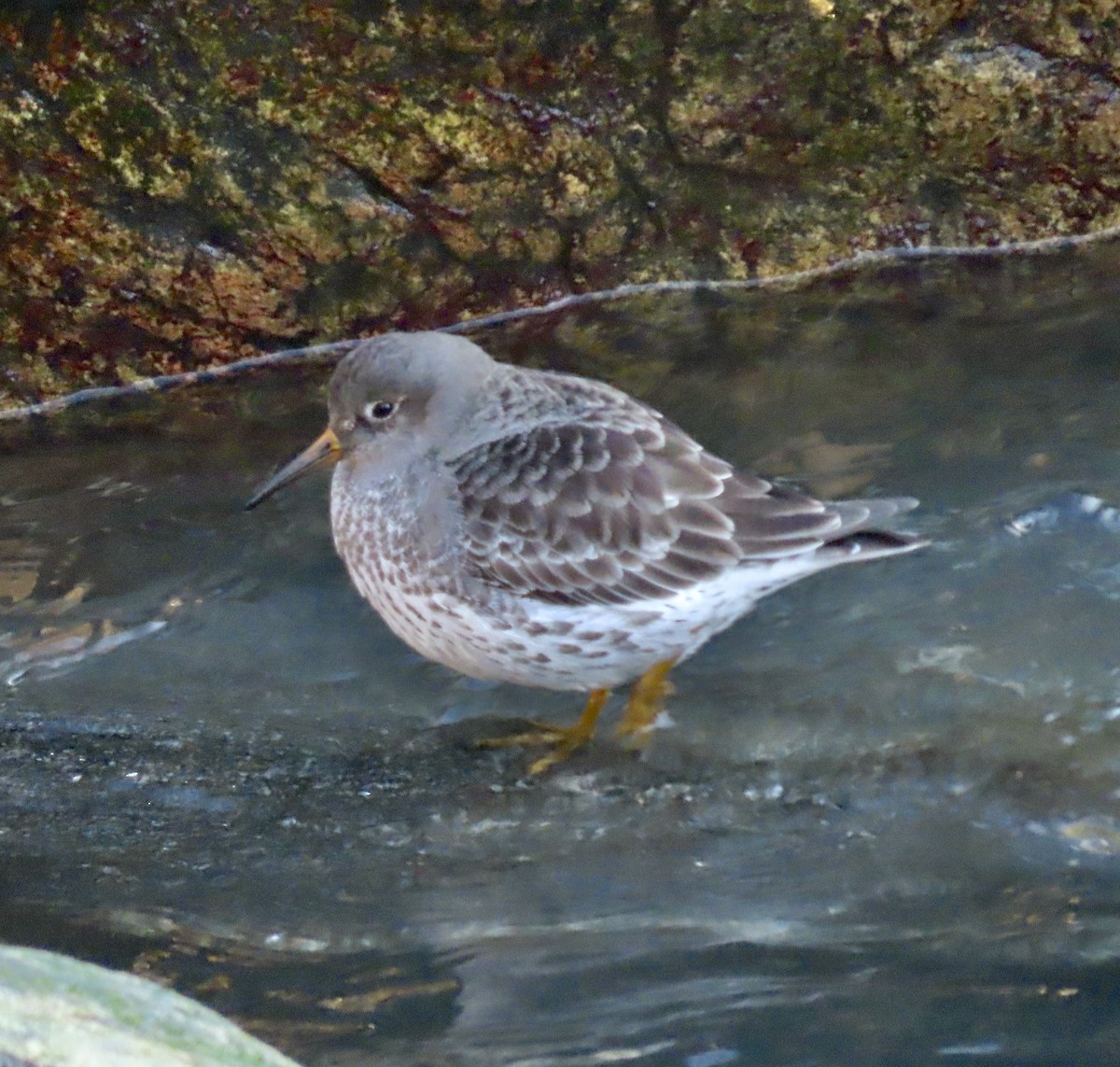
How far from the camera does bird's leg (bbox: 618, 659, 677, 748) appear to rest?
4.28 meters

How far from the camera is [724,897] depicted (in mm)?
3449

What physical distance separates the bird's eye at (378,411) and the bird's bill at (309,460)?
0.16 m

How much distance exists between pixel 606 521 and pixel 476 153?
2232 millimetres

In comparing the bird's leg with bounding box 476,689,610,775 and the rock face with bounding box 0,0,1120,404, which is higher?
the rock face with bounding box 0,0,1120,404

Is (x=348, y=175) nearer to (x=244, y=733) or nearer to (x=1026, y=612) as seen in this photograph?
(x=244, y=733)

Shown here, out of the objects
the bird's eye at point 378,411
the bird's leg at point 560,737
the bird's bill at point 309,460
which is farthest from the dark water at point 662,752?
the bird's eye at point 378,411

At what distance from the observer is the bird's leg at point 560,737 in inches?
167

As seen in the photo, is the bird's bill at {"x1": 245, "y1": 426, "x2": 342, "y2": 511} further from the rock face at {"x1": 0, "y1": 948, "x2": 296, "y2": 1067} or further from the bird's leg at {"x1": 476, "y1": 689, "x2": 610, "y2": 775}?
the rock face at {"x1": 0, "y1": 948, "x2": 296, "y2": 1067}

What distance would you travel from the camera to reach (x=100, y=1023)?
2.40 m

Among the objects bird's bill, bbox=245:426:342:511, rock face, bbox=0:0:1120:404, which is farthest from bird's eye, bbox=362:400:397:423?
rock face, bbox=0:0:1120:404

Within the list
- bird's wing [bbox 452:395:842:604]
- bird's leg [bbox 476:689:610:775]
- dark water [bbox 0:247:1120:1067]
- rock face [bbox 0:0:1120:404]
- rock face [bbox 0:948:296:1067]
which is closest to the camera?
rock face [bbox 0:948:296:1067]

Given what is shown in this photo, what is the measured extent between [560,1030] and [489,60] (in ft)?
12.3

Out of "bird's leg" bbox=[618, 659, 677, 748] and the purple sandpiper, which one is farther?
"bird's leg" bbox=[618, 659, 677, 748]

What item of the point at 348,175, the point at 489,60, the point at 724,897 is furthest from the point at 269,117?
the point at 724,897
